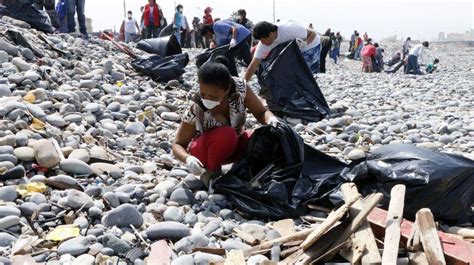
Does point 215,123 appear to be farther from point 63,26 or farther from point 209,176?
point 63,26

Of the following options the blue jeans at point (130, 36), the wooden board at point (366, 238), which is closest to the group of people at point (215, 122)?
the wooden board at point (366, 238)

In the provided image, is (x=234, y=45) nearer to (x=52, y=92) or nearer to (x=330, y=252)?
(x=52, y=92)

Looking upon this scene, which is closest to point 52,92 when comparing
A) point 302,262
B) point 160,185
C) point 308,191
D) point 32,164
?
point 32,164

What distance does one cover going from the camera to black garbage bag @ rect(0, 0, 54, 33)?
8.47 m

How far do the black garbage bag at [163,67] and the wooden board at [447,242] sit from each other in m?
5.42

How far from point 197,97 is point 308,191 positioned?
0.95m

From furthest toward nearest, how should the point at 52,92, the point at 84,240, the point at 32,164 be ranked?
the point at 52,92 < the point at 32,164 < the point at 84,240

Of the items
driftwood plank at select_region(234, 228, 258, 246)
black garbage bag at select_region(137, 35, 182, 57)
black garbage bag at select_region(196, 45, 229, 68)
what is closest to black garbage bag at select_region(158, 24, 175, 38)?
black garbage bag at select_region(137, 35, 182, 57)

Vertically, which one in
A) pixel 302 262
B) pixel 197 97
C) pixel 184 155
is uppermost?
pixel 197 97

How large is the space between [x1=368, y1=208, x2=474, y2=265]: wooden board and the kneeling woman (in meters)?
0.96

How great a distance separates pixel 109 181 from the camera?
3570 mm

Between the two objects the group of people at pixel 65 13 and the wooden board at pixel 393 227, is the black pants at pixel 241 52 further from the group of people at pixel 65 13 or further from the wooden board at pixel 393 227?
the wooden board at pixel 393 227

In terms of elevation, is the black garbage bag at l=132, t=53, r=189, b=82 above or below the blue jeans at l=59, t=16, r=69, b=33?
below

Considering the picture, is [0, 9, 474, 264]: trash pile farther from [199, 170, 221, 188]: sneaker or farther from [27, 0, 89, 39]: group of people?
[27, 0, 89, 39]: group of people
